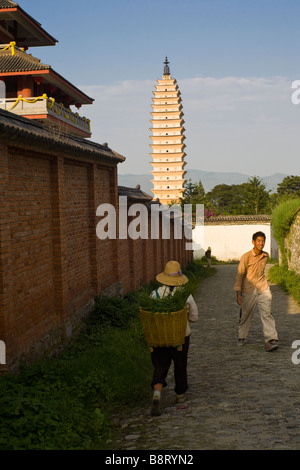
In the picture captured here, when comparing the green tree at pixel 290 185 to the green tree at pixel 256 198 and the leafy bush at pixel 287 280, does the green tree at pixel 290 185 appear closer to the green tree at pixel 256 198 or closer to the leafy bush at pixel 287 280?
the green tree at pixel 256 198

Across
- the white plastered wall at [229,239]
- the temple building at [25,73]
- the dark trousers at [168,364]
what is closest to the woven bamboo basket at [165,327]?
the dark trousers at [168,364]

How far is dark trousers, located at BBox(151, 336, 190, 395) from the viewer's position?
19.7 feet

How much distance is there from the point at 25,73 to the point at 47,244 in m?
19.6

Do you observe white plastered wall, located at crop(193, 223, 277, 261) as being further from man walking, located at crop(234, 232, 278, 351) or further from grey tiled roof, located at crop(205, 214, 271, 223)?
man walking, located at crop(234, 232, 278, 351)

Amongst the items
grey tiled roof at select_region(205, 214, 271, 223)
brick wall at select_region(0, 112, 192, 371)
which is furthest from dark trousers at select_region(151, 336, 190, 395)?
grey tiled roof at select_region(205, 214, 271, 223)

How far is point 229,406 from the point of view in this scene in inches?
230

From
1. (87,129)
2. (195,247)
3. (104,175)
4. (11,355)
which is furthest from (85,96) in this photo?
(11,355)

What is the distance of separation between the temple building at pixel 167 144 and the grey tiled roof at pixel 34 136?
180 feet

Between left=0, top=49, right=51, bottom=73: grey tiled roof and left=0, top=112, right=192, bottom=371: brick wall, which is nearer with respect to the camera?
left=0, top=112, right=192, bottom=371: brick wall

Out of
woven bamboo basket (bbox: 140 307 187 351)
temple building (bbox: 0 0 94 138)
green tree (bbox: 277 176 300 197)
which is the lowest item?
woven bamboo basket (bbox: 140 307 187 351)

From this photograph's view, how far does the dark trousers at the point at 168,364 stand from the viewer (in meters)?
6.00

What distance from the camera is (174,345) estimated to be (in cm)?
590

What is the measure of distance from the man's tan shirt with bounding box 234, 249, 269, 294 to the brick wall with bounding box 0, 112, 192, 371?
10.1ft

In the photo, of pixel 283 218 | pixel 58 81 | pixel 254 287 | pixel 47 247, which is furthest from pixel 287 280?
pixel 58 81
